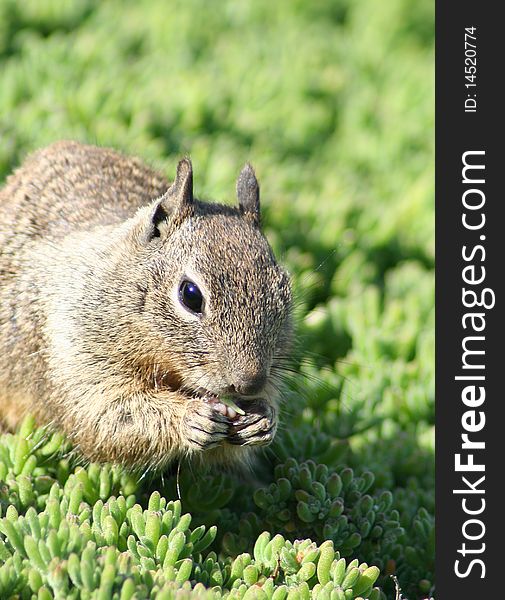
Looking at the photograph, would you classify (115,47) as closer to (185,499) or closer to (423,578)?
(185,499)

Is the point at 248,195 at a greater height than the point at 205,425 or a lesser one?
greater

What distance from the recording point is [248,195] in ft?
11.2

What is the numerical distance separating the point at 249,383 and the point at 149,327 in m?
0.44

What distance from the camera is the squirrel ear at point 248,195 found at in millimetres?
3365

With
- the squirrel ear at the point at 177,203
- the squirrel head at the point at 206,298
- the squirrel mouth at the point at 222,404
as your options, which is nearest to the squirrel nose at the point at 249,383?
the squirrel head at the point at 206,298

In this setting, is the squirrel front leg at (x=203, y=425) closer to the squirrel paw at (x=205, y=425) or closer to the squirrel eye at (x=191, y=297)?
the squirrel paw at (x=205, y=425)

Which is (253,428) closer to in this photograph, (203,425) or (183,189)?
(203,425)

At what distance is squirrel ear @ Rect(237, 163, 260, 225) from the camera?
337cm

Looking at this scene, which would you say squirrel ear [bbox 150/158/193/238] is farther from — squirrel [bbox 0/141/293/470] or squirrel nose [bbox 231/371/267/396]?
squirrel nose [bbox 231/371/267/396]

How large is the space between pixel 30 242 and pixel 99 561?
151 cm

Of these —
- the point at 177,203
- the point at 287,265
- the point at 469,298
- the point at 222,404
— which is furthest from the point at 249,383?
the point at 287,265

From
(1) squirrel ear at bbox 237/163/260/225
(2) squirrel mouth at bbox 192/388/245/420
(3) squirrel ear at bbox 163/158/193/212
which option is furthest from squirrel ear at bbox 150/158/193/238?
(2) squirrel mouth at bbox 192/388/245/420

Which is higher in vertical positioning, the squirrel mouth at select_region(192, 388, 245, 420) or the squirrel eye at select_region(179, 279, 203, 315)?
the squirrel eye at select_region(179, 279, 203, 315)

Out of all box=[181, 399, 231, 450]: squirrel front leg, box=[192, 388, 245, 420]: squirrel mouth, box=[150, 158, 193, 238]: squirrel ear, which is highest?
box=[150, 158, 193, 238]: squirrel ear
